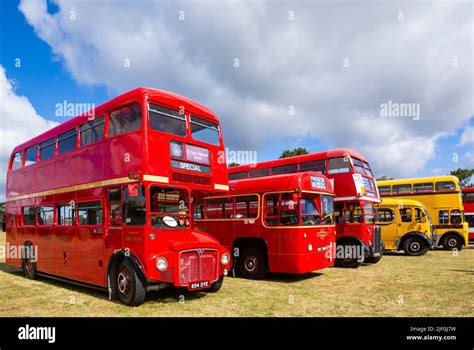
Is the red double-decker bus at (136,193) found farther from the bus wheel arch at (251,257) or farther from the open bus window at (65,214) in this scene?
the bus wheel arch at (251,257)

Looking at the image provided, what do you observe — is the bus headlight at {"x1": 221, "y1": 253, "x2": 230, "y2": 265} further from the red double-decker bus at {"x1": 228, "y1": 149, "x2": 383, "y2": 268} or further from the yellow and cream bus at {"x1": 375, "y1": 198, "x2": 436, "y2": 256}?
the yellow and cream bus at {"x1": 375, "y1": 198, "x2": 436, "y2": 256}

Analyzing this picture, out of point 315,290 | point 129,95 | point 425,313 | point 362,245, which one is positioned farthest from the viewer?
point 362,245

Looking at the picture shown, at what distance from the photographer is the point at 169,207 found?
8.16 metres

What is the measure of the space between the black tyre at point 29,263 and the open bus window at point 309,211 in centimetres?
808

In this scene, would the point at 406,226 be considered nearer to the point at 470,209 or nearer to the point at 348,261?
the point at 348,261

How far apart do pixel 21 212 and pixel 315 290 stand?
9613mm

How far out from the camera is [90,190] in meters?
8.91

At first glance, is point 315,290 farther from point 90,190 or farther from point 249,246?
point 90,190

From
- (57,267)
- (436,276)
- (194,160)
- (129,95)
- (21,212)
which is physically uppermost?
(129,95)

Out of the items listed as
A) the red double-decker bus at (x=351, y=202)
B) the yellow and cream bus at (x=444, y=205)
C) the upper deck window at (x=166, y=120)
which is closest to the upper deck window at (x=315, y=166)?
the red double-decker bus at (x=351, y=202)

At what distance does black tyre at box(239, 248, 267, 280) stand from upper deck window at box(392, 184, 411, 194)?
13788 millimetres

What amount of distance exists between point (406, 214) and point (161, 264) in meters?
14.4

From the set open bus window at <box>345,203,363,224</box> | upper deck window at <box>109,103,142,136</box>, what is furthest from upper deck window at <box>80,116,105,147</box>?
open bus window at <box>345,203,363,224</box>

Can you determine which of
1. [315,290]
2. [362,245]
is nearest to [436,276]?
[362,245]
